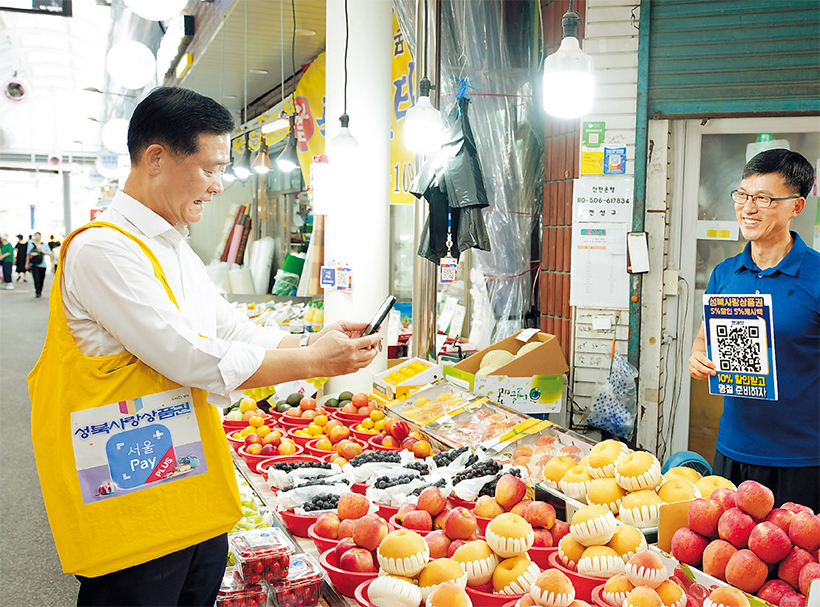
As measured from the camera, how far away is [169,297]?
61.4 inches

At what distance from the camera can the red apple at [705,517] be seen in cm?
165

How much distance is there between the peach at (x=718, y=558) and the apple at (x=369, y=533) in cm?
84

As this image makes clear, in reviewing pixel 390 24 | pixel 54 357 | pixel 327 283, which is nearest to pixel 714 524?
pixel 54 357

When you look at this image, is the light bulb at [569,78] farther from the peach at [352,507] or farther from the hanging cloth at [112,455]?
the hanging cloth at [112,455]

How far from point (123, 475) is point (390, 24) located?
4.00 meters

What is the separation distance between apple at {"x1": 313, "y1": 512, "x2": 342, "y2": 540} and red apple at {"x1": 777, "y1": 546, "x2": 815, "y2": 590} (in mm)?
1228

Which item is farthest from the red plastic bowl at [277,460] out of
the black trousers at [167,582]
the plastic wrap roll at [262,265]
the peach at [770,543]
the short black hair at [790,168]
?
the plastic wrap roll at [262,265]

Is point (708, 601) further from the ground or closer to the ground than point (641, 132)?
closer to the ground

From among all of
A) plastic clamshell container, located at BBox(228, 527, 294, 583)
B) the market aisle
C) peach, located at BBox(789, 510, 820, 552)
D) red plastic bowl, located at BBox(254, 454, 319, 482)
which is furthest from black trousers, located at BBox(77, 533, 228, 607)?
the market aisle

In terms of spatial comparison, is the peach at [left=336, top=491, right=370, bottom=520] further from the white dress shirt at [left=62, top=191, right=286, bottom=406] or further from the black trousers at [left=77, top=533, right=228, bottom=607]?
the white dress shirt at [left=62, top=191, right=286, bottom=406]

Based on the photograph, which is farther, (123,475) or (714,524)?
(714,524)

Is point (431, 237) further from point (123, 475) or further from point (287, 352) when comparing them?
point (123, 475)

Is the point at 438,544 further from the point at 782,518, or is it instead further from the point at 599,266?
the point at 599,266

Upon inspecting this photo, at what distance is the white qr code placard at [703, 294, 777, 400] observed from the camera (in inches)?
92.3
